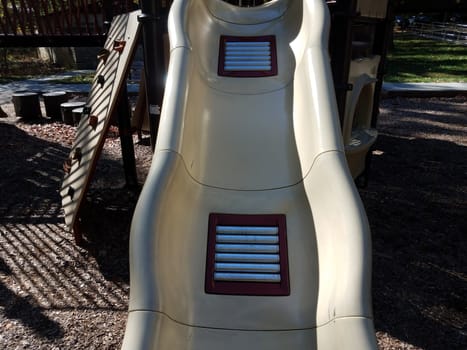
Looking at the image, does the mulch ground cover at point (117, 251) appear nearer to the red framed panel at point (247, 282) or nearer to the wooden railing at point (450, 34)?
the red framed panel at point (247, 282)

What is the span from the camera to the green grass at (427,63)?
13047 mm

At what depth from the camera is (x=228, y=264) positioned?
7.84 feet

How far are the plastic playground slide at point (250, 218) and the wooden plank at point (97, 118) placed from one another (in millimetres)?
666

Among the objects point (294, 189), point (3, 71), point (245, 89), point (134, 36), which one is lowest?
point (3, 71)

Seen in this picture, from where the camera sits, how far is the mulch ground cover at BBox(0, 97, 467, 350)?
294 cm

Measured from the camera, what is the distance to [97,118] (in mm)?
3926

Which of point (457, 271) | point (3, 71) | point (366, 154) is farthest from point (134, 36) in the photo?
point (3, 71)

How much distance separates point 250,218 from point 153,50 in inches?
82.5

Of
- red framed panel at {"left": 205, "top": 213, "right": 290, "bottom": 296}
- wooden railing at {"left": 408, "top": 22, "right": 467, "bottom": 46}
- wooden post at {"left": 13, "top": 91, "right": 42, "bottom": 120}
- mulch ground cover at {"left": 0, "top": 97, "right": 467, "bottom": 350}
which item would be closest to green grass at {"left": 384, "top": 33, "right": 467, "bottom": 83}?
wooden railing at {"left": 408, "top": 22, "right": 467, "bottom": 46}

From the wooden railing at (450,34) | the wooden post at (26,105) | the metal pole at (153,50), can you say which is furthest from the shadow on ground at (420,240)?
the wooden railing at (450,34)

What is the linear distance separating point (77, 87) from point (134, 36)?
305 inches

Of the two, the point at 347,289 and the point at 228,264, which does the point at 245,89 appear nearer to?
the point at 228,264

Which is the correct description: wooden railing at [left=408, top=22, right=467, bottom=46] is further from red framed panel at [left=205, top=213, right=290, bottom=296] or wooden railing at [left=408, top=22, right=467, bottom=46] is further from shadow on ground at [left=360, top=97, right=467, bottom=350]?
red framed panel at [left=205, top=213, right=290, bottom=296]

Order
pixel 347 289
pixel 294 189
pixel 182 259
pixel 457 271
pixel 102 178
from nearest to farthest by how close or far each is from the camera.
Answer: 1. pixel 347 289
2. pixel 182 259
3. pixel 294 189
4. pixel 457 271
5. pixel 102 178
